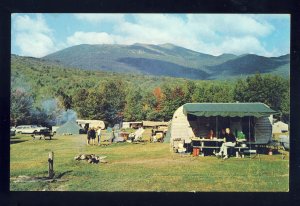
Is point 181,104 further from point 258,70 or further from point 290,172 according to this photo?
point 290,172

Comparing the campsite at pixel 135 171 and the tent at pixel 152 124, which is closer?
the campsite at pixel 135 171

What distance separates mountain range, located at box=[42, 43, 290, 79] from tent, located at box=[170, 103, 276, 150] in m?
0.43

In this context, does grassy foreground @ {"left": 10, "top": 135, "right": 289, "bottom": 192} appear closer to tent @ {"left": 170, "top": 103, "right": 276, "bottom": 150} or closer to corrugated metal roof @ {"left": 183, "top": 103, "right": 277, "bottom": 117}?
tent @ {"left": 170, "top": 103, "right": 276, "bottom": 150}

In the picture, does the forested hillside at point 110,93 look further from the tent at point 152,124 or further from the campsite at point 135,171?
the campsite at point 135,171

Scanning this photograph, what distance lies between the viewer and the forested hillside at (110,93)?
22.5 ft

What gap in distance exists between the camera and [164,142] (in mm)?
7043

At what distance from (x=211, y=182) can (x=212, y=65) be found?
5.08 ft

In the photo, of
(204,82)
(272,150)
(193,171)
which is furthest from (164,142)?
(272,150)

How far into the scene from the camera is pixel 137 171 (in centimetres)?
693

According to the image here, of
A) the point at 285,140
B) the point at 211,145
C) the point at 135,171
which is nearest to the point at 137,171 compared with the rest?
the point at 135,171

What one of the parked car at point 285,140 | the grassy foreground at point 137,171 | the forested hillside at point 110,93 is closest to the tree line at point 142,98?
the forested hillside at point 110,93

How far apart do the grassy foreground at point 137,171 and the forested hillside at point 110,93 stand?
389 millimetres

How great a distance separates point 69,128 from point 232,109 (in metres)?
2.19

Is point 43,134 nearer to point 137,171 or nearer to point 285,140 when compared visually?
point 137,171
